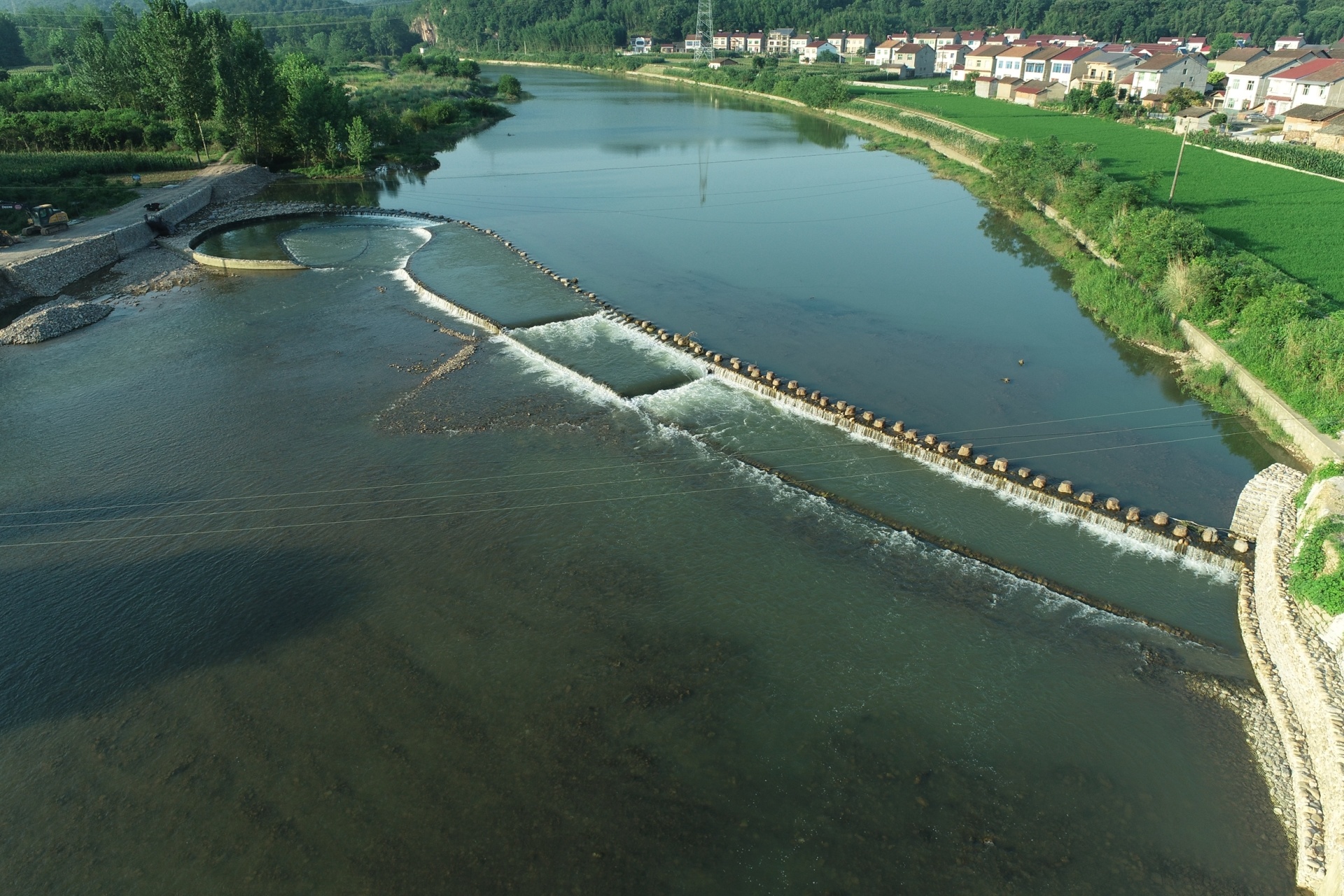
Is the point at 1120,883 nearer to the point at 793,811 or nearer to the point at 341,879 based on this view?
the point at 793,811

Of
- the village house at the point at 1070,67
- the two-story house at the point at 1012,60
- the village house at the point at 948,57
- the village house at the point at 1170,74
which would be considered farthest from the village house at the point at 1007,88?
the village house at the point at 948,57

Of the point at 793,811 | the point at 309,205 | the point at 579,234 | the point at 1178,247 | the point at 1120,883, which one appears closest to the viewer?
the point at 1120,883

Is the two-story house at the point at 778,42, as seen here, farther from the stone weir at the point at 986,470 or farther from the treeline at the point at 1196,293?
the stone weir at the point at 986,470

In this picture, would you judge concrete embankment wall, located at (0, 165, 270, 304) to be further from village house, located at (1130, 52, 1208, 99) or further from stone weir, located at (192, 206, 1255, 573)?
village house, located at (1130, 52, 1208, 99)

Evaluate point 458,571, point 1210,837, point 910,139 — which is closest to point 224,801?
point 458,571

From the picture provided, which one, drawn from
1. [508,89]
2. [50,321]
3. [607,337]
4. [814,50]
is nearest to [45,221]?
[50,321]

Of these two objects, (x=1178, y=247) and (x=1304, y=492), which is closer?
(x=1304, y=492)

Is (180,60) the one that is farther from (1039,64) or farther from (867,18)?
(867,18)
